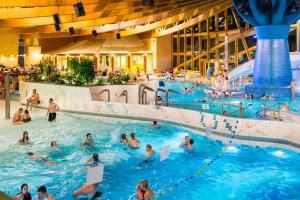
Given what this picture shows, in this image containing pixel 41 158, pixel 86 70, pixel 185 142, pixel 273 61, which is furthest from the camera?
pixel 273 61

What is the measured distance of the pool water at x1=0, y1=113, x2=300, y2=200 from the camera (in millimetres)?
7645

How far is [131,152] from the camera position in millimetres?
10344

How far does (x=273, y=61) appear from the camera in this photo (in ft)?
61.1

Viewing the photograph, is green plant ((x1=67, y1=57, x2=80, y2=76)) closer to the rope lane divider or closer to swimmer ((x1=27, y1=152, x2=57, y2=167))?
swimmer ((x1=27, y1=152, x2=57, y2=167))

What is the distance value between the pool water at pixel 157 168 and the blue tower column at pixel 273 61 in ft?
26.0

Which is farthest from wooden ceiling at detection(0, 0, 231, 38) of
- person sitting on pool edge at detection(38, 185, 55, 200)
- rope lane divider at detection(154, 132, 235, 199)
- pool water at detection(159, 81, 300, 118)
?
person sitting on pool edge at detection(38, 185, 55, 200)

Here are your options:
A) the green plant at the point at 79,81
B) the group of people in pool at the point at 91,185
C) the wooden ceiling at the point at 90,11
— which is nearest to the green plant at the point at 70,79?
the green plant at the point at 79,81

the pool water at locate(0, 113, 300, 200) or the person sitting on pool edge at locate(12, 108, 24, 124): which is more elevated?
the person sitting on pool edge at locate(12, 108, 24, 124)

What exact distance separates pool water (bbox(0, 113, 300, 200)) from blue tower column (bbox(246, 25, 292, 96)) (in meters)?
7.92

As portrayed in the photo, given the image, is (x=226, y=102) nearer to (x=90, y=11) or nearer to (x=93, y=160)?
(x=90, y=11)

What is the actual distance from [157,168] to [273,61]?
11.8 metres

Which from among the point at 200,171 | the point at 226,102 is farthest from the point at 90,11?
the point at 200,171

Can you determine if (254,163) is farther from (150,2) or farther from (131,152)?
(150,2)

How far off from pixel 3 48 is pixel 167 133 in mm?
16818
